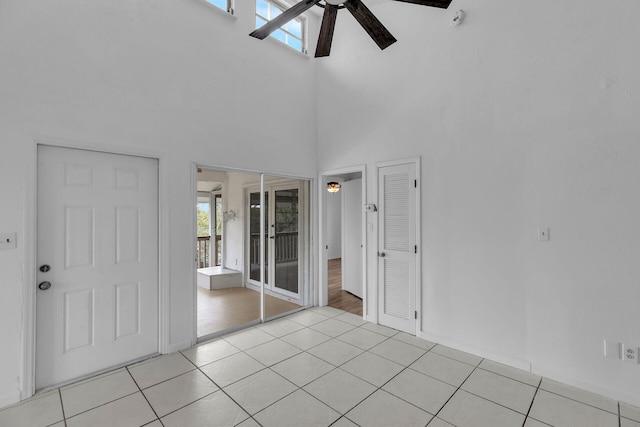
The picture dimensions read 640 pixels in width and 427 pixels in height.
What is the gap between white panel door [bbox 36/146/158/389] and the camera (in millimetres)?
2514

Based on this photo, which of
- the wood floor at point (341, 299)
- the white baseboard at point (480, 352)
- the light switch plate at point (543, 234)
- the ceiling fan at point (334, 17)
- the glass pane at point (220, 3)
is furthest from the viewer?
the wood floor at point (341, 299)

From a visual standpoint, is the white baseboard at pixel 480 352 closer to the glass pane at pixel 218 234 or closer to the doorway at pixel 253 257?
the doorway at pixel 253 257

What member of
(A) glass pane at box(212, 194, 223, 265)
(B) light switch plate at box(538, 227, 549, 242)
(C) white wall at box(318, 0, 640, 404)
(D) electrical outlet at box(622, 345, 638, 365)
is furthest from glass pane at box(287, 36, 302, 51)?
(D) electrical outlet at box(622, 345, 638, 365)

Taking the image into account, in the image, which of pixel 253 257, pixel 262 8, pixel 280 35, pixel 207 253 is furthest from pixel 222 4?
pixel 207 253

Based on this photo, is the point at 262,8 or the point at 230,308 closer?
the point at 262,8

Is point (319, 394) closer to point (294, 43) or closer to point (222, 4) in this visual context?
point (222, 4)

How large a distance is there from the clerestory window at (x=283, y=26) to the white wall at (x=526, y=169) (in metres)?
1.35

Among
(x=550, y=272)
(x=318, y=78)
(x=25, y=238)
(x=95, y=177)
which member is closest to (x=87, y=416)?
(x=25, y=238)

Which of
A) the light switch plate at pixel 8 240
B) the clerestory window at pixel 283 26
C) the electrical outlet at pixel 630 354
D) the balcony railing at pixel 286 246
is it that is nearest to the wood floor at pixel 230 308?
the balcony railing at pixel 286 246

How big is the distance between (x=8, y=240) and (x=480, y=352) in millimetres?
Answer: 4350

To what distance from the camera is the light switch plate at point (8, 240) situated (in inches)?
Result: 89.1

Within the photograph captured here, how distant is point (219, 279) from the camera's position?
5562mm

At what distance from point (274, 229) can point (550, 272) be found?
11.6 feet

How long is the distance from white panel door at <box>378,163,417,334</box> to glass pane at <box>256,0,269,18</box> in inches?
108
